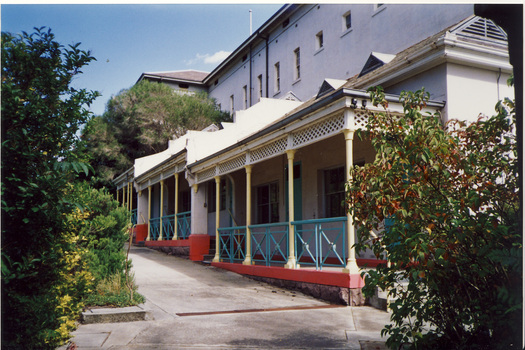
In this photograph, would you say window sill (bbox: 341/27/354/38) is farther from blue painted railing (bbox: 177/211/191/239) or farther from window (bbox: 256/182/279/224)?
blue painted railing (bbox: 177/211/191/239)

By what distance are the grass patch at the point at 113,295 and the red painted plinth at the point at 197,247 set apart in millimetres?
6099

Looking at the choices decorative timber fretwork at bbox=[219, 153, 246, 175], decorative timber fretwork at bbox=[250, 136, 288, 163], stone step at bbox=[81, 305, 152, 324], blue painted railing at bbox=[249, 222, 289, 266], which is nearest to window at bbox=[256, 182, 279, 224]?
blue painted railing at bbox=[249, 222, 289, 266]

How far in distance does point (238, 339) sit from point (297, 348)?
2.43ft

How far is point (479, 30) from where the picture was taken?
9148 mm

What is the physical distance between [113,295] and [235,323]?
86.5 inches

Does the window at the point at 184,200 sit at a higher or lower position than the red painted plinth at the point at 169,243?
higher

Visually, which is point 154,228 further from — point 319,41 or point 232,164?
point 319,41

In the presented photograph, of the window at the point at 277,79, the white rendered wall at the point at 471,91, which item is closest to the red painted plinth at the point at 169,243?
the window at the point at 277,79

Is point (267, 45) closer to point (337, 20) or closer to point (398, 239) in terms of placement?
point (337, 20)

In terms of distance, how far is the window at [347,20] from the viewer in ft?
43.8

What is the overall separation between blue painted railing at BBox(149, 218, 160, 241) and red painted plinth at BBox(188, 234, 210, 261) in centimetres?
482

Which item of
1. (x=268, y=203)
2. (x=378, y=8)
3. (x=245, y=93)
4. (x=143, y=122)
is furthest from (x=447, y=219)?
(x=143, y=122)

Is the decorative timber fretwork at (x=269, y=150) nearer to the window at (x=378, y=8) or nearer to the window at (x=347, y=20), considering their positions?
the window at (x=378, y=8)

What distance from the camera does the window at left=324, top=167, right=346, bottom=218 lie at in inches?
422
